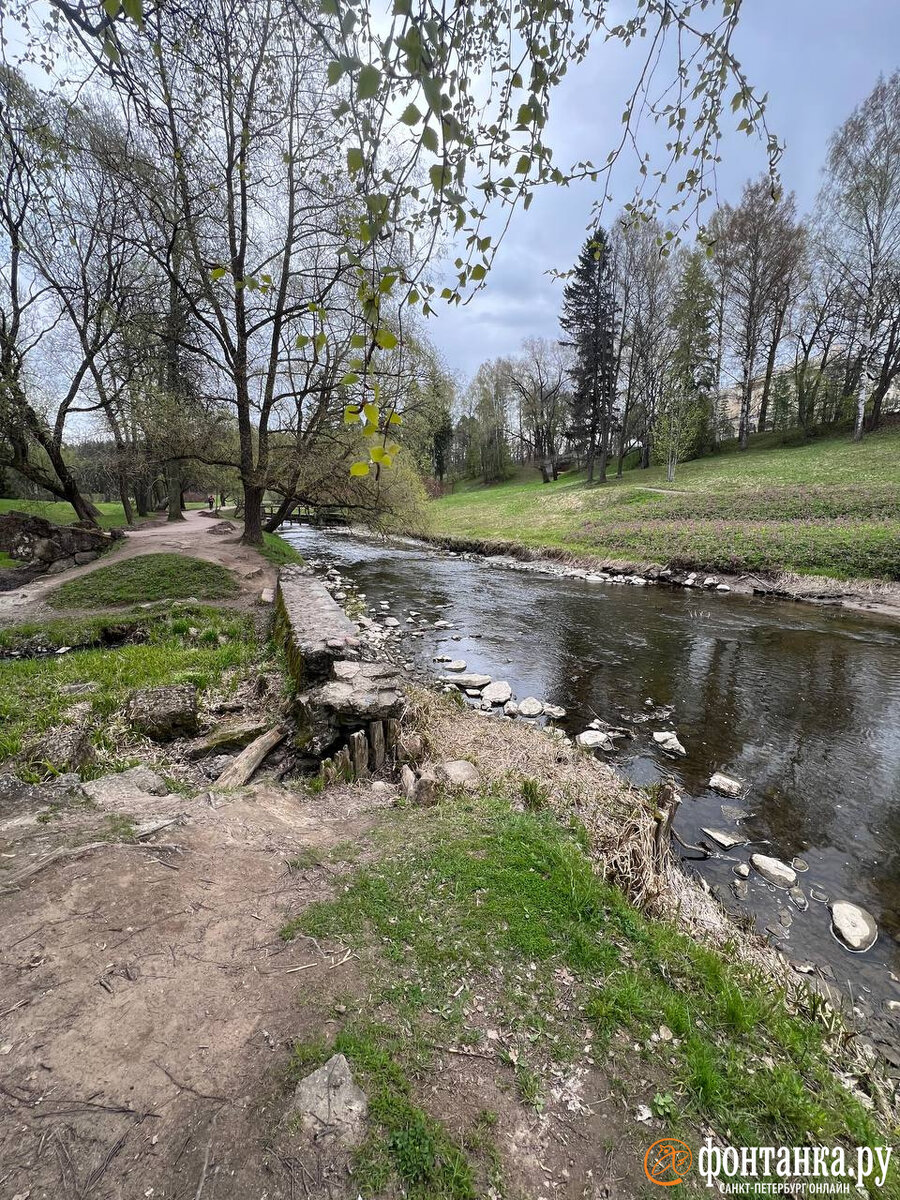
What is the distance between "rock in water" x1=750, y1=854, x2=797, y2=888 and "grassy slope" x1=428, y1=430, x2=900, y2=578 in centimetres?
1217

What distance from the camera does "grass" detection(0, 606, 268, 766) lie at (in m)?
4.78

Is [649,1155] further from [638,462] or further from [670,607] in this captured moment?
[638,462]

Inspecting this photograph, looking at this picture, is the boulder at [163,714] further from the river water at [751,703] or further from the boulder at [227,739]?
the river water at [751,703]

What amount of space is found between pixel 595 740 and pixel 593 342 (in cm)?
3471

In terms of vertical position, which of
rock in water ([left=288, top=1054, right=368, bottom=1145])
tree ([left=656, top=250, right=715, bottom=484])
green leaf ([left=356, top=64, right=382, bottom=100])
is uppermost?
tree ([left=656, top=250, right=715, bottom=484])

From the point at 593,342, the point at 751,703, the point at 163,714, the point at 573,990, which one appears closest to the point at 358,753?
the point at 163,714

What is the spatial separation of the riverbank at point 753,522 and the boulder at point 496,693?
10.1 m

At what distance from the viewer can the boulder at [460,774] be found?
13.7 feet

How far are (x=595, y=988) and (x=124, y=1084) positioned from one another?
194cm

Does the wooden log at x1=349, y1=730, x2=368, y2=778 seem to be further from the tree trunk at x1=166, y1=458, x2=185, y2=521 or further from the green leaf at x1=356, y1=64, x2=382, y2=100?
the tree trunk at x1=166, y1=458, x2=185, y2=521

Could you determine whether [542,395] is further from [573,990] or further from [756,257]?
[573,990]

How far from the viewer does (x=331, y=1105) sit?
5.50 feet

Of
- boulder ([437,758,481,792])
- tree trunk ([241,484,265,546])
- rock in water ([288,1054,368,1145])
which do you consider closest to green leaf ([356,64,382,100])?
rock in water ([288,1054,368,1145])

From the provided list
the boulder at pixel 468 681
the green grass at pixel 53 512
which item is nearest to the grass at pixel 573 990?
the boulder at pixel 468 681
